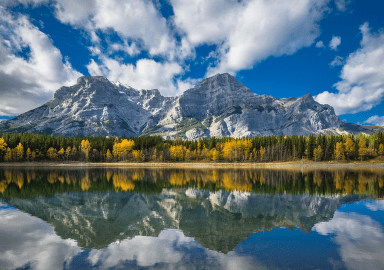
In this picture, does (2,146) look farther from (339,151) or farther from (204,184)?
(339,151)

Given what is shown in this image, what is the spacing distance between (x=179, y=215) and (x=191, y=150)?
128558mm

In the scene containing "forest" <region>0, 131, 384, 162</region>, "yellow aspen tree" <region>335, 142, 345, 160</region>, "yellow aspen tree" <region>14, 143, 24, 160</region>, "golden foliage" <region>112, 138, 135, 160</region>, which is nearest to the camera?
"yellow aspen tree" <region>335, 142, 345, 160</region>

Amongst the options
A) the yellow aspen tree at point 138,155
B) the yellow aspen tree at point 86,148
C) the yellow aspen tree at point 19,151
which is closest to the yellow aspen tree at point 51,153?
the yellow aspen tree at point 19,151

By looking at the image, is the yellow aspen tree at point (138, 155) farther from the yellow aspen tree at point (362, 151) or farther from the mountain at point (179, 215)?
the yellow aspen tree at point (362, 151)

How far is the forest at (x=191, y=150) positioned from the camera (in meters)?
124

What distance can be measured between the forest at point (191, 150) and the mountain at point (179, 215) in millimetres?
107354

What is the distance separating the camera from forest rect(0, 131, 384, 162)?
406 ft

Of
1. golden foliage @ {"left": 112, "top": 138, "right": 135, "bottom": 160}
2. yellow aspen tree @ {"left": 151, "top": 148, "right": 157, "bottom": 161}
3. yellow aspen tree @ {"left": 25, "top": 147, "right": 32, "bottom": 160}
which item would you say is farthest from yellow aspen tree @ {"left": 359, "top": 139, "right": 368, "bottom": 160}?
yellow aspen tree @ {"left": 25, "top": 147, "right": 32, "bottom": 160}

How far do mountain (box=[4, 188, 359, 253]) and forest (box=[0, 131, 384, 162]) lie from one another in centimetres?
10735

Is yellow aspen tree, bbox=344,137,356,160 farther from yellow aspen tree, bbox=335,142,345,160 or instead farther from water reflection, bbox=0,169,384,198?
water reflection, bbox=0,169,384,198

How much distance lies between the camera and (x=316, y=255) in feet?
42.0

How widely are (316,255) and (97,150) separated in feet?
487

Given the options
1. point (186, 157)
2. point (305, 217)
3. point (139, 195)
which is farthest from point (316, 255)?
point (186, 157)

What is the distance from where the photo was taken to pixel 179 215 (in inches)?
880
